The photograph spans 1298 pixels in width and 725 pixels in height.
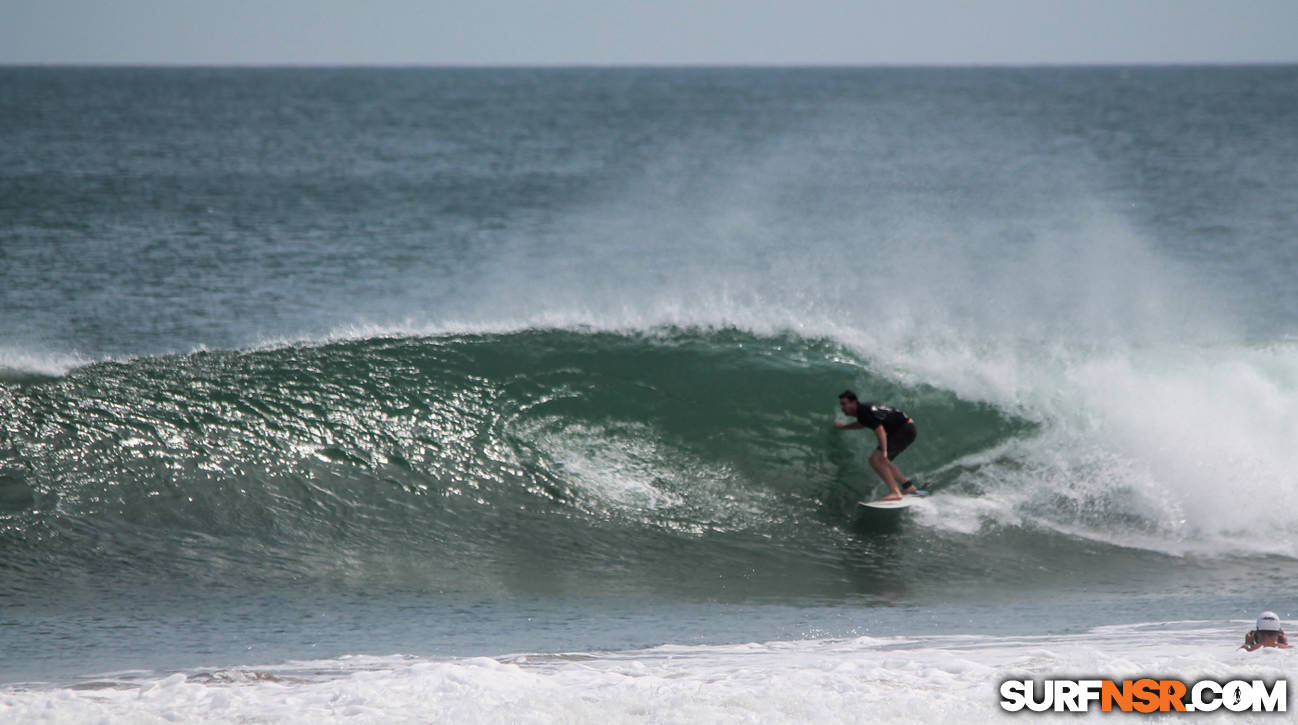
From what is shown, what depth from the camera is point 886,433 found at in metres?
10.4

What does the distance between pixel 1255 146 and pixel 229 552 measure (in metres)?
50.1

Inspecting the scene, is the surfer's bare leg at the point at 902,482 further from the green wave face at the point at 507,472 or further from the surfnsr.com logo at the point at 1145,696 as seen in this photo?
the surfnsr.com logo at the point at 1145,696

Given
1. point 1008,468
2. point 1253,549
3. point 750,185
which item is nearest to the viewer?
point 1253,549

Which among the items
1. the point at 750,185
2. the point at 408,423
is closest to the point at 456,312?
the point at 408,423

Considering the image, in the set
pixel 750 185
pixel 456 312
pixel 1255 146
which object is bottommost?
pixel 456 312

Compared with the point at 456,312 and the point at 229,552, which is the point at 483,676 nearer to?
the point at 229,552

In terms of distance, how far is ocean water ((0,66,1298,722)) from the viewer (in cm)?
659

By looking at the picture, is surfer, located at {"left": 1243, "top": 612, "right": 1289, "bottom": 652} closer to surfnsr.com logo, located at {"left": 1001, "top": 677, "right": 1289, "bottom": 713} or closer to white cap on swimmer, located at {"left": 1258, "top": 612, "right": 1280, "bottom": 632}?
white cap on swimmer, located at {"left": 1258, "top": 612, "right": 1280, "bottom": 632}

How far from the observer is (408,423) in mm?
11141

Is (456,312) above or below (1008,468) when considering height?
above

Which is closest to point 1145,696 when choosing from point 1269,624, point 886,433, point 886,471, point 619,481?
point 1269,624

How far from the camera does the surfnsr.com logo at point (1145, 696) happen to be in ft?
19.2

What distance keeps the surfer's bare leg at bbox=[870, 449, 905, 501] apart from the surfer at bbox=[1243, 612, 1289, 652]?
12.8ft

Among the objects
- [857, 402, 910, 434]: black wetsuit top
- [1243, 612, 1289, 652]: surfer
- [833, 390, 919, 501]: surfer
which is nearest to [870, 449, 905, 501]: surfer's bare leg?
[833, 390, 919, 501]: surfer
